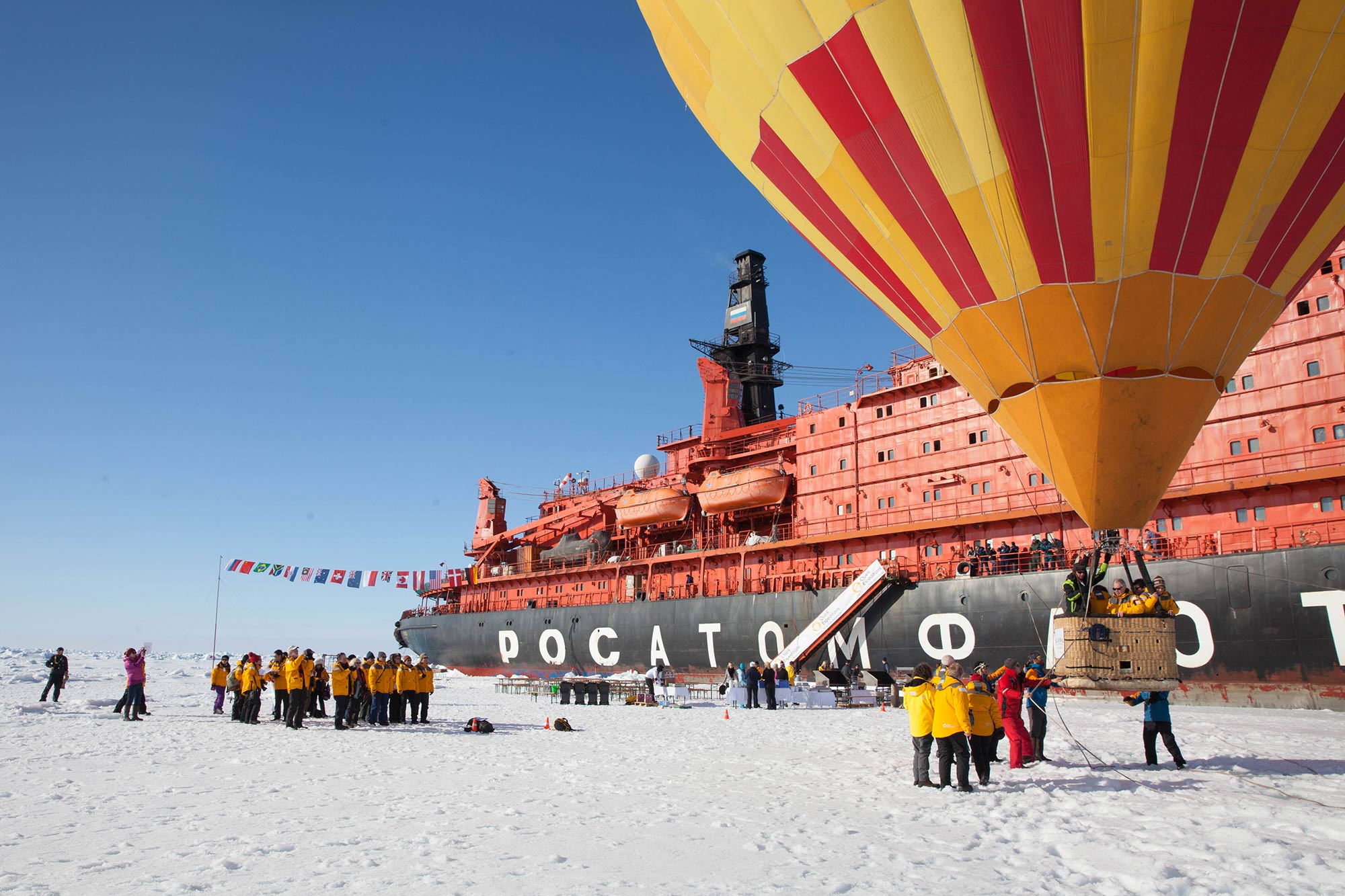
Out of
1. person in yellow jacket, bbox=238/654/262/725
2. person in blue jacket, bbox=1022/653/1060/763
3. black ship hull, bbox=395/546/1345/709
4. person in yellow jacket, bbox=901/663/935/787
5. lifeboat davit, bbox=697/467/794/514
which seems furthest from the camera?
lifeboat davit, bbox=697/467/794/514

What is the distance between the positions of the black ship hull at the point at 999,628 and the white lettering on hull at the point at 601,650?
6 cm

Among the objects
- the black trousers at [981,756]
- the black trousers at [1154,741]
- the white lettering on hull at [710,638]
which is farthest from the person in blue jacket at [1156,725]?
the white lettering on hull at [710,638]

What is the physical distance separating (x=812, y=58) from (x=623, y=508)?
1165 inches

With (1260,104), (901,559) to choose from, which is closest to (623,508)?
(901,559)

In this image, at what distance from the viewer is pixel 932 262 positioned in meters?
9.56

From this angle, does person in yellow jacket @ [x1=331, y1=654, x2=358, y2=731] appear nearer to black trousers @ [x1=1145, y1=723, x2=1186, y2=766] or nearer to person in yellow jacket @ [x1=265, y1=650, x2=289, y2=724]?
person in yellow jacket @ [x1=265, y1=650, x2=289, y2=724]

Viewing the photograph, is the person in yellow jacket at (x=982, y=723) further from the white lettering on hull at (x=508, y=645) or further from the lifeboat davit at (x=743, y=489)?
the white lettering on hull at (x=508, y=645)

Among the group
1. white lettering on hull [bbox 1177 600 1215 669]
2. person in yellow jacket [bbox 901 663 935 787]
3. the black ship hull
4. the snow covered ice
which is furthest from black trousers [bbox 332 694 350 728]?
white lettering on hull [bbox 1177 600 1215 669]

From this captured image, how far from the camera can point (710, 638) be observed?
1206 inches

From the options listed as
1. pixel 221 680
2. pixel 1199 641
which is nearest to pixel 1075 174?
pixel 1199 641

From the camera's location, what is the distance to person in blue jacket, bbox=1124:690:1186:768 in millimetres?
9492

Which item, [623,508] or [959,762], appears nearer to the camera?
[959,762]

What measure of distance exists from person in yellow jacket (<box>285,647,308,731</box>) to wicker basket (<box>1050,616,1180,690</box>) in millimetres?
13419

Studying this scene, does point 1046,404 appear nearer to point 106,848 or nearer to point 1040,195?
point 1040,195
